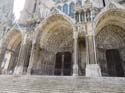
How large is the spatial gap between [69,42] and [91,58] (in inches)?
155

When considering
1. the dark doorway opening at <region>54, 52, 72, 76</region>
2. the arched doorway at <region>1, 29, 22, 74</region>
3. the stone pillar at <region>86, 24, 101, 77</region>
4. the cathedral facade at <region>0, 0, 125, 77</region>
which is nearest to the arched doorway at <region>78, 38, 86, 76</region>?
the cathedral facade at <region>0, 0, 125, 77</region>

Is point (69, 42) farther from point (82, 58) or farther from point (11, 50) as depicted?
point (11, 50)

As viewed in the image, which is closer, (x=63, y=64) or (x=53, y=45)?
(x=63, y=64)

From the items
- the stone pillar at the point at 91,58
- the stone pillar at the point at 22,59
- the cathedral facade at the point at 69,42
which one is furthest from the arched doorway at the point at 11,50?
the stone pillar at the point at 91,58

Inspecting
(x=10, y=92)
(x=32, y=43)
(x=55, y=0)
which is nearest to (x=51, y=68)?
(x=32, y=43)

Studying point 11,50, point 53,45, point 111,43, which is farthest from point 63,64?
Answer: point 11,50

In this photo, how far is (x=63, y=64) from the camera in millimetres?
11438

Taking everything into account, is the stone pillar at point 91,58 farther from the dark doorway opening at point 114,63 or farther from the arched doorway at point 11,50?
the arched doorway at point 11,50

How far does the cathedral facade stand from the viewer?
9.73 metres

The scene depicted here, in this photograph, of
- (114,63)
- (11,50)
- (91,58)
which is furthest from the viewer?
(11,50)

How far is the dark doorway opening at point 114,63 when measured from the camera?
999 centimetres

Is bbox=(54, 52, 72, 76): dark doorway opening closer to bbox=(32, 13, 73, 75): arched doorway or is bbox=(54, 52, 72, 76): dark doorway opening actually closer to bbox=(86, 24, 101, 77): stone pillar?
bbox=(32, 13, 73, 75): arched doorway

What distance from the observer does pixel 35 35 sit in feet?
36.5

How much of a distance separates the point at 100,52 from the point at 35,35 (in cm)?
559
